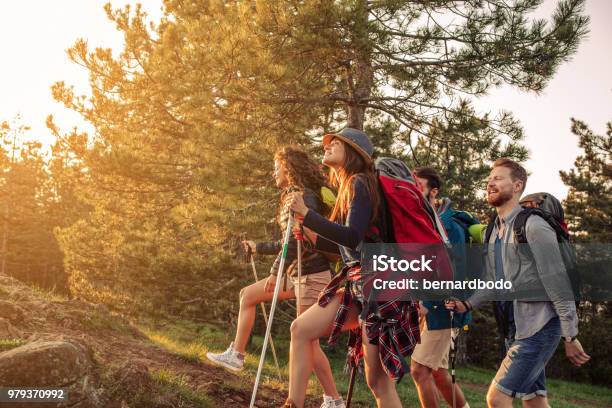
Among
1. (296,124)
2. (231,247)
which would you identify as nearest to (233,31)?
(296,124)

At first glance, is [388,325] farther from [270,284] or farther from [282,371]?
[282,371]

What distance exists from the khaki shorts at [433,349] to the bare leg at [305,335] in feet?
4.45

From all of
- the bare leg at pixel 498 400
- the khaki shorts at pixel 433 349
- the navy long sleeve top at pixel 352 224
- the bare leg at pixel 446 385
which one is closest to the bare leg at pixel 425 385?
the khaki shorts at pixel 433 349

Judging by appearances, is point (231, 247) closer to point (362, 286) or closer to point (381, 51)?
point (381, 51)

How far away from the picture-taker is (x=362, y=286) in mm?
3014

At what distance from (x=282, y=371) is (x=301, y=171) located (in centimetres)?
549

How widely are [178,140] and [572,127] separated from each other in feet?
67.8

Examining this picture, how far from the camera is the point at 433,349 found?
168 inches

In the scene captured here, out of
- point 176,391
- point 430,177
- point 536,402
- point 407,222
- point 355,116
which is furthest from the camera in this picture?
point 355,116

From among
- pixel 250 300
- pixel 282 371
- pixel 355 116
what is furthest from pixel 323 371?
pixel 355 116

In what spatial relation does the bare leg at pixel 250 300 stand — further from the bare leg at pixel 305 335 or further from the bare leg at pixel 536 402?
the bare leg at pixel 536 402

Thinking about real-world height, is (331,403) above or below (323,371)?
below

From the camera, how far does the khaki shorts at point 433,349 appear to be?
425cm

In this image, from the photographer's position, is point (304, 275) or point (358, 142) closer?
point (358, 142)
